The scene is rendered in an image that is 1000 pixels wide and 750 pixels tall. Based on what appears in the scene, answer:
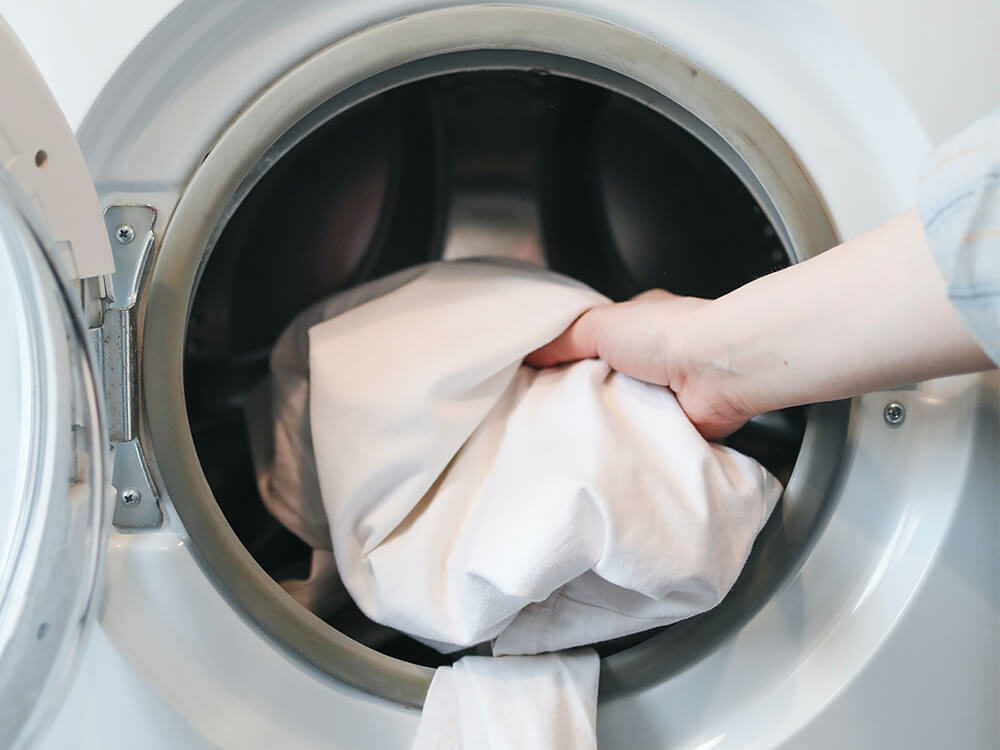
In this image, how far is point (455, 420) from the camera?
0.54 metres

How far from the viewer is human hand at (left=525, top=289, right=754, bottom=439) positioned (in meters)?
0.49

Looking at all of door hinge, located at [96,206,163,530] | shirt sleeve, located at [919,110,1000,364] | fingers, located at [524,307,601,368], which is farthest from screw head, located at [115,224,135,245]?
shirt sleeve, located at [919,110,1000,364]

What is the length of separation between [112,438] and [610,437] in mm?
301

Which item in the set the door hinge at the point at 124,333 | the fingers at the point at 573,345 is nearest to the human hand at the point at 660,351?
the fingers at the point at 573,345

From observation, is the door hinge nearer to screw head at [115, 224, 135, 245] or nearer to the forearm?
screw head at [115, 224, 135, 245]

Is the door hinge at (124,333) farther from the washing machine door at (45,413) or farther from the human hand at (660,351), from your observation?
the human hand at (660,351)

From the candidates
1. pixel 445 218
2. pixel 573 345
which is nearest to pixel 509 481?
pixel 573 345

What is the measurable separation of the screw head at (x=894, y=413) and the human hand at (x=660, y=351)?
0.26ft

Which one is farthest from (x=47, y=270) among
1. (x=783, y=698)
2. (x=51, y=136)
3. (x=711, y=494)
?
(x=783, y=698)

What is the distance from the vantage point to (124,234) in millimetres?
493

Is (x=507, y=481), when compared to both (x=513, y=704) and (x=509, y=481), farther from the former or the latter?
(x=513, y=704)

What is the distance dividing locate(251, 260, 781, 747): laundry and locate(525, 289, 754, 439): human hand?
0.04 feet

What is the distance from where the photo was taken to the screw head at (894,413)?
48 cm

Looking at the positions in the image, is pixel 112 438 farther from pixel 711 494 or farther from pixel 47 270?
pixel 711 494
